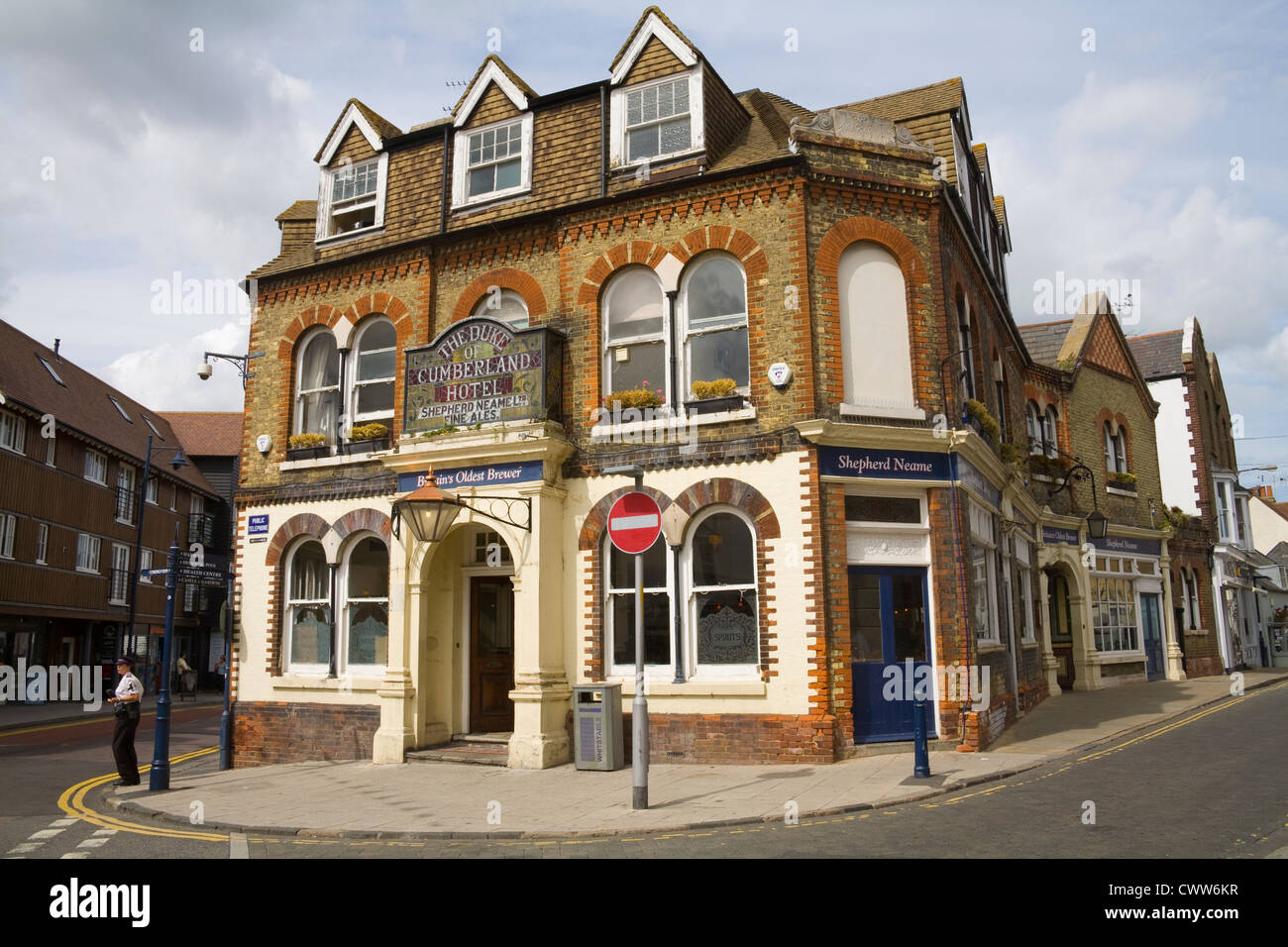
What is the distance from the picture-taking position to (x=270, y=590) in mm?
16625

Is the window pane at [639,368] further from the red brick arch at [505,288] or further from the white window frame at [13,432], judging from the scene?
the white window frame at [13,432]

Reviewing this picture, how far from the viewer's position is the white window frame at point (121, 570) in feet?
126

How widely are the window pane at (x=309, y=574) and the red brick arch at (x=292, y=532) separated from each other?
0.28 meters

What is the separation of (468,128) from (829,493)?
30.5 feet

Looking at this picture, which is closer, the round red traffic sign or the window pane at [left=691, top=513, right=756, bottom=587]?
the round red traffic sign

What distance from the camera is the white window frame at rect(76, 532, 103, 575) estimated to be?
36469 mm

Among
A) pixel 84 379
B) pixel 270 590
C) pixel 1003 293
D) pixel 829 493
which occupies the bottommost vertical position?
pixel 270 590

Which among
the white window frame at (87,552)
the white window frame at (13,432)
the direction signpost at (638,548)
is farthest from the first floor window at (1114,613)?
the white window frame at (87,552)

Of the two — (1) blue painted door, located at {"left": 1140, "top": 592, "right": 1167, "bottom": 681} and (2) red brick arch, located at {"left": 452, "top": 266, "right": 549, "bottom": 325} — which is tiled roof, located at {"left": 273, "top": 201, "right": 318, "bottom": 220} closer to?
(2) red brick arch, located at {"left": 452, "top": 266, "right": 549, "bottom": 325}

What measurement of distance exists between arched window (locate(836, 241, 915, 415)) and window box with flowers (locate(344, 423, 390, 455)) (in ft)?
25.8

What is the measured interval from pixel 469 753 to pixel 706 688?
3.83m

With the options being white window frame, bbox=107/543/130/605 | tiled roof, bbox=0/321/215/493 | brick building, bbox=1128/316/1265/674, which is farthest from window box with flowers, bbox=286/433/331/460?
white window frame, bbox=107/543/130/605

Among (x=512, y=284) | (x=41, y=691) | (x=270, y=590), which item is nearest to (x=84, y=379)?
(x=41, y=691)
